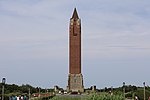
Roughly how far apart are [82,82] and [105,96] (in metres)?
42.9

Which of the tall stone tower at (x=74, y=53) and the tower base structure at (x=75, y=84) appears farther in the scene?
the tall stone tower at (x=74, y=53)

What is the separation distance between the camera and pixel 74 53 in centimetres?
6638

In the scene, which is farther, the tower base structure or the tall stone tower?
the tall stone tower

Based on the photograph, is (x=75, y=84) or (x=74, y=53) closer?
(x=75, y=84)

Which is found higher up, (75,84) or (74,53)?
(74,53)

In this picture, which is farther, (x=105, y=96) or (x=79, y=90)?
(x=79, y=90)

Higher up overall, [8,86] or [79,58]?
[79,58]

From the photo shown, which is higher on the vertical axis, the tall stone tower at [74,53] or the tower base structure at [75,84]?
the tall stone tower at [74,53]

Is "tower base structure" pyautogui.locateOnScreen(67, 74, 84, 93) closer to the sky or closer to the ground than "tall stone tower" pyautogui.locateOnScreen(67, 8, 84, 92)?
closer to the ground

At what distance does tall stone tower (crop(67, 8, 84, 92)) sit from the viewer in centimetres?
6390

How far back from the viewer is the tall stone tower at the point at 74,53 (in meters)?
63.9

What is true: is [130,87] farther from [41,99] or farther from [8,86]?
[41,99]

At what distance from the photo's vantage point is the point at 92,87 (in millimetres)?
61875

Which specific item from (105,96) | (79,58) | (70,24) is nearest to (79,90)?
(79,58)
